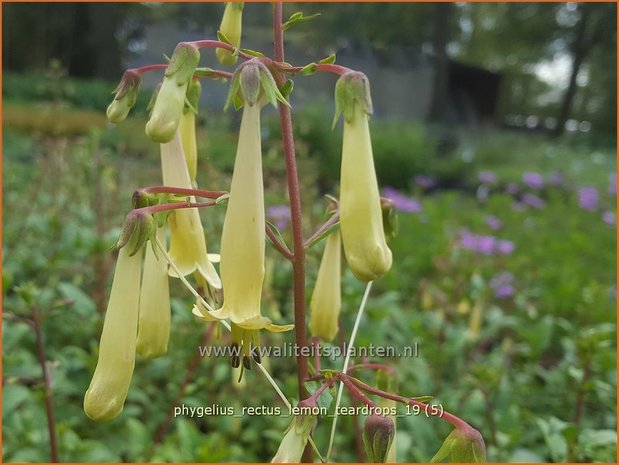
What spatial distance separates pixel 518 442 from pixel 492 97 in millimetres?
22544

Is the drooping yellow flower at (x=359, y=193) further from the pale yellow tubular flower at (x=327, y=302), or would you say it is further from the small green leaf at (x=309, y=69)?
the pale yellow tubular flower at (x=327, y=302)

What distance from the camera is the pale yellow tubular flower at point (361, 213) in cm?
84

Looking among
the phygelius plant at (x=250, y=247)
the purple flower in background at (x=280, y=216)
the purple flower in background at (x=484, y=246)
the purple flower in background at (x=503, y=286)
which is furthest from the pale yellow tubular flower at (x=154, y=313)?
the purple flower in background at (x=484, y=246)

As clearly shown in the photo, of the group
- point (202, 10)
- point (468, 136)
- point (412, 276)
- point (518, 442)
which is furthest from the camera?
point (468, 136)

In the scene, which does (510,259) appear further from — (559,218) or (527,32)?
(527,32)

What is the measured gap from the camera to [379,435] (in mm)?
874

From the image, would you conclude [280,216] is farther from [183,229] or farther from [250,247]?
[250,247]

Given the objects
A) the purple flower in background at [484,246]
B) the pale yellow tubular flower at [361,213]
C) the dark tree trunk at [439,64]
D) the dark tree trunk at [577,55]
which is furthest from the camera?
the dark tree trunk at [577,55]

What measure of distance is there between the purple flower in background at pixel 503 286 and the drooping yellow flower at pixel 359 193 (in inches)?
96.3

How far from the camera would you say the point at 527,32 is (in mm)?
21641

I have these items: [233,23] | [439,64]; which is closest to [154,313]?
[233,23]

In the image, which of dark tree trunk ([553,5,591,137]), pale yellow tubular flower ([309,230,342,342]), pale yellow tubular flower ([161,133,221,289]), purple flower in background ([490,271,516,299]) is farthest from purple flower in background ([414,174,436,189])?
dark tree trunk ([553,5,591,137])

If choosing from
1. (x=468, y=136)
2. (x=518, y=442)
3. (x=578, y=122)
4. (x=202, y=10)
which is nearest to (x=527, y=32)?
(x=578, y=122)

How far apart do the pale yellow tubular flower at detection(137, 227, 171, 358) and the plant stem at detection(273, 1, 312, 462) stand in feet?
0.67
